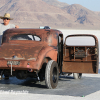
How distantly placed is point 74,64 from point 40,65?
4.46 feet

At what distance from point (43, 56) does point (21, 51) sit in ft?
2.06

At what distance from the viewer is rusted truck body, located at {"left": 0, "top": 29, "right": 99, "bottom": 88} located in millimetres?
6781

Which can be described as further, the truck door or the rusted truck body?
the truck door

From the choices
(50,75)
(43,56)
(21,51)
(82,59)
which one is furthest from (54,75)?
(21,51)

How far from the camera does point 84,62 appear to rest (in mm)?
7691

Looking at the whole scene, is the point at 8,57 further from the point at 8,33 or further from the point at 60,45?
the point at 60,45

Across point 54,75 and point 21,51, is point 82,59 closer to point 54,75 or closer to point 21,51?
point 54,75

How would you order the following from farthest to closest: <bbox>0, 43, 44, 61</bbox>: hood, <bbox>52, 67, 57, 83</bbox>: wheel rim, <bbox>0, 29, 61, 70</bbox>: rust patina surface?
<bbox>52, 67, 57, 83</bbox>: wheel rim
<bbox>0, 43, 44, 61</bbox>: hood
<bbox>0, 29, 61, 70</bbox>: rust patina surface

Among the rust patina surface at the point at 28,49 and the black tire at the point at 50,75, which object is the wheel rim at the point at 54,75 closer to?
the black tire at the point at 50,75

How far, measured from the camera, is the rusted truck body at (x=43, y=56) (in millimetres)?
6781

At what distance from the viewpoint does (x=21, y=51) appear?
7012mm

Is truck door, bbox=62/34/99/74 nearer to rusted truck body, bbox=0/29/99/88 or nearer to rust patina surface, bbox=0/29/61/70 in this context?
rusted truck body, bbox=0/29/99/88

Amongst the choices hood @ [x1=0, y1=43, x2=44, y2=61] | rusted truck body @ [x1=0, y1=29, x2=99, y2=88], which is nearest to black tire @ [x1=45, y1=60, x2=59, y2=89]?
rusted truck body @ [x1=0, y1=29, x2=99, y2=88]

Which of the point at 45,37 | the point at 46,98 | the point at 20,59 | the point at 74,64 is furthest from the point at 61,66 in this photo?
the point at 46,98
